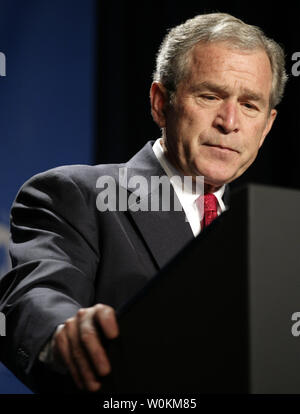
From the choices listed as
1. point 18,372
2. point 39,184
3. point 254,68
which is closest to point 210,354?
point 18,372

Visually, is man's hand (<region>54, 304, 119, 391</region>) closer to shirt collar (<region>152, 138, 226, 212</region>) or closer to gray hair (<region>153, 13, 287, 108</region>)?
shirt collar (<region>152, 138, 226, 212</region>)

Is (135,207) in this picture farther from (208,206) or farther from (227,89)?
(227,89)

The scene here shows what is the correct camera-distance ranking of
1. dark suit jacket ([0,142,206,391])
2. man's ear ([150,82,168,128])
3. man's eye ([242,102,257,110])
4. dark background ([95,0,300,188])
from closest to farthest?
dark suit jacket ([0,142,206,391])
man's eye ([242,102,257,110])
man's ear ([150,82,168,128])
dark background ([95,0,300,188])

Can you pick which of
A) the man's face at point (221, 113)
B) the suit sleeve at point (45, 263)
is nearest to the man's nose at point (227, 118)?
the man's face at point (221, 113)

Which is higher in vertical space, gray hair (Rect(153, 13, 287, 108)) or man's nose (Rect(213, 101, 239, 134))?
gray hair (Rect(153, 13, 287, 108))

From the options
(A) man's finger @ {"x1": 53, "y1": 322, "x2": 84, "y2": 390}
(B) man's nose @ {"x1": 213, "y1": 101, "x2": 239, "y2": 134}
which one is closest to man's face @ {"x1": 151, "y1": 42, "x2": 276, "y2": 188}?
(B) man's nose @ {"x1": 213, "y1": 101, "x2": 239, "y2": 134}

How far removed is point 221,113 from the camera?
160 cm

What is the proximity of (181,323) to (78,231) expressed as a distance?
692 millimetres

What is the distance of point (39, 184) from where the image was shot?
1.47 m

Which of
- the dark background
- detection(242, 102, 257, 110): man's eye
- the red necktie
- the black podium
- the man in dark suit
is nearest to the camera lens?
the black podium

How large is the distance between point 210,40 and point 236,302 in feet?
3.57

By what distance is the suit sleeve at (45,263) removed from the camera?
1010mm

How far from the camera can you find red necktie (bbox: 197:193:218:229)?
4.99 feet

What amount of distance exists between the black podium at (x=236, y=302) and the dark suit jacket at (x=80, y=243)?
1.27 feet
